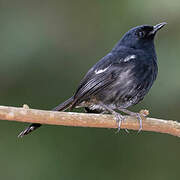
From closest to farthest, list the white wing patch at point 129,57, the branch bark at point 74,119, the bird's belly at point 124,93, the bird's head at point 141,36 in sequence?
1. the branch bark at point 74,119
2. the bird's belly at point 124,93
3. the white wing patch at point 129,57
4. the bird's head at point 141,36

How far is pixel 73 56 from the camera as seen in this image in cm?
647

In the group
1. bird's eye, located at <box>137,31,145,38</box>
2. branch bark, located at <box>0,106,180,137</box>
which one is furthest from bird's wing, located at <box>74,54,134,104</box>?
branch bark, located at <box>0,106,180,137</box>

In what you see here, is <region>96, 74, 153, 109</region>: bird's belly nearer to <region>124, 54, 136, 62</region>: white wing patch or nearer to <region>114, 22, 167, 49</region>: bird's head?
<region>124, 54, 136, 62</region>: white wing patch

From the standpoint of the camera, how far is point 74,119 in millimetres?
3994

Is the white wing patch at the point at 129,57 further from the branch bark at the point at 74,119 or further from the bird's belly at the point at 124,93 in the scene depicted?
the branch bark at the point at 74,119

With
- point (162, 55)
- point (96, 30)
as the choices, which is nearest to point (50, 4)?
point (96, 30)

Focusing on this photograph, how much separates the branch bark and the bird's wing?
0.65 m

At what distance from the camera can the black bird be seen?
4.92m

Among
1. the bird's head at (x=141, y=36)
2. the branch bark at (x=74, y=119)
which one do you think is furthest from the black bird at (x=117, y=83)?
the branch bark at (x=74, y=119)

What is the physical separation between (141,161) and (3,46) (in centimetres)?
260

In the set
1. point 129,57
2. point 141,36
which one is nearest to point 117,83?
point 129,57

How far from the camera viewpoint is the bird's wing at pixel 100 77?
4961 millimetres

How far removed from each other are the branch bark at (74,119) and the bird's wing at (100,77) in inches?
25.5

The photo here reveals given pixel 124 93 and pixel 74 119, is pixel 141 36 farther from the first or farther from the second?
pixel 74 119
